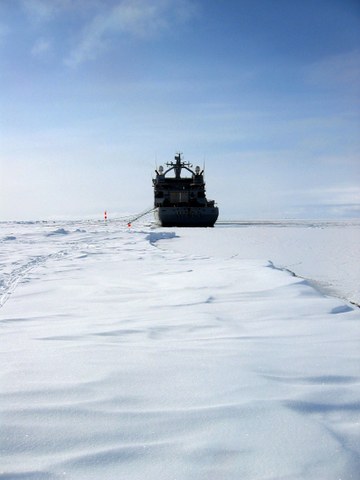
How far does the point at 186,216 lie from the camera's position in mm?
34656

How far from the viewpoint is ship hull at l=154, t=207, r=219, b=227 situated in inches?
1356

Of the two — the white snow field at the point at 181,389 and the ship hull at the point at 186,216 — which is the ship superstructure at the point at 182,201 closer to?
the ship hull at the point at 186,216

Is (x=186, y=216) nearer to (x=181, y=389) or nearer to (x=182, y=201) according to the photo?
(x=182, y=201)

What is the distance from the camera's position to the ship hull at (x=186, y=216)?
34438 mm

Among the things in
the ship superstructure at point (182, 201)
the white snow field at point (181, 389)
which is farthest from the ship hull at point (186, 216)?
the white snow field at point (181, 389)

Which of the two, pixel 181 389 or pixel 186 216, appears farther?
pixel 186 216

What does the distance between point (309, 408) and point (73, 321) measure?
243 centimetres

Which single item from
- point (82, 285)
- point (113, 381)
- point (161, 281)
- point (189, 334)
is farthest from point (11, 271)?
point (113, 381)

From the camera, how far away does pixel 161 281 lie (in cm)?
603

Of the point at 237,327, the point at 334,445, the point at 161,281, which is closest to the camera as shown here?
the point at 334,445

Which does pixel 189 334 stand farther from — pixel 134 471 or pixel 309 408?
pixel 134 471

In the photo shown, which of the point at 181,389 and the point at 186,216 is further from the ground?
the point at 186,216

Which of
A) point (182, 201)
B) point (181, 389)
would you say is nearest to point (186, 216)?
point (182, 201)

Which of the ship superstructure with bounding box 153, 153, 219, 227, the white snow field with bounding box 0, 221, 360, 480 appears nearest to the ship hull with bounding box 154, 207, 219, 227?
the ship superstructure with bounding box 153, 153, 219, 227
